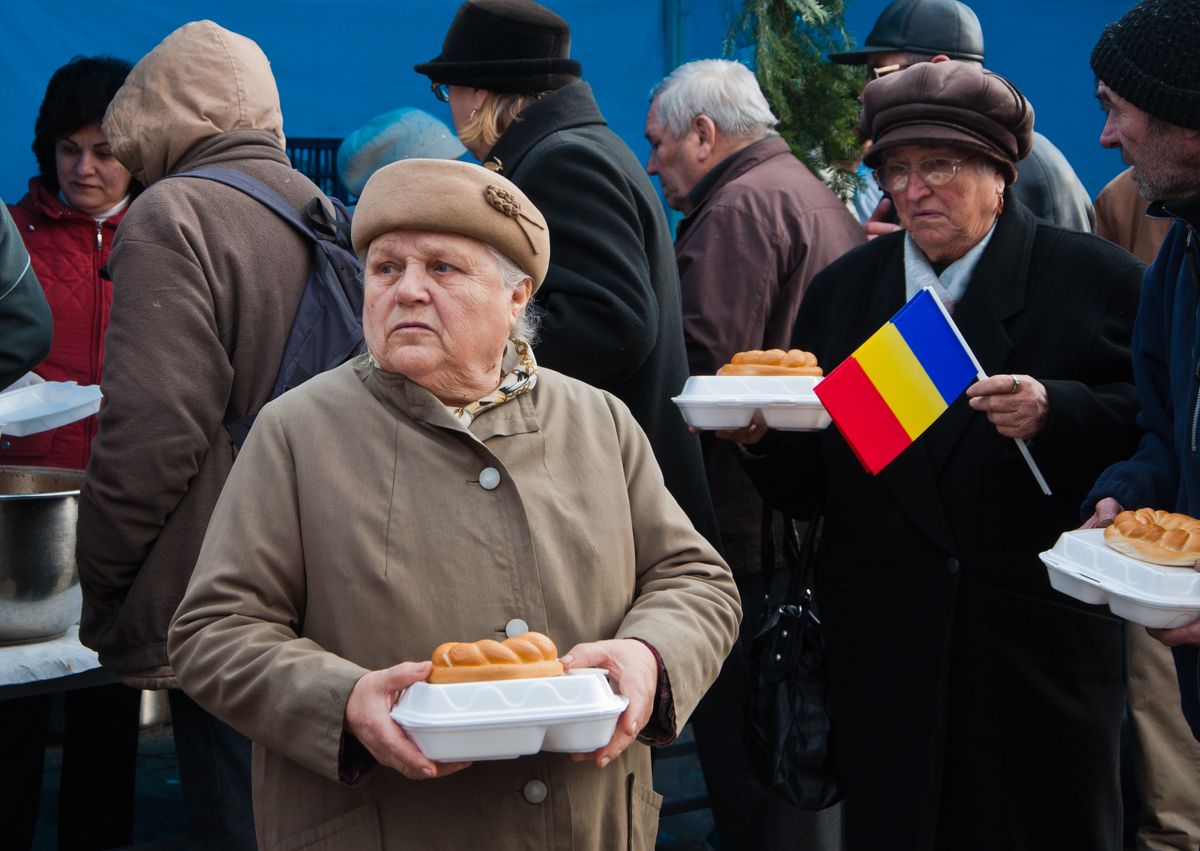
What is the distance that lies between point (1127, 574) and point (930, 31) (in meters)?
2.98

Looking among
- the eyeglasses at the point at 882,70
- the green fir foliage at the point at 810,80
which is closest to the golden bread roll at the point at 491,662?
the eyeglasses at the point at 882,70

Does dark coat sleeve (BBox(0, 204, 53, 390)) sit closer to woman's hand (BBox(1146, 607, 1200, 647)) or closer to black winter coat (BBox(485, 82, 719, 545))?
black winter coat (BBox(485, 82, 719, 545))

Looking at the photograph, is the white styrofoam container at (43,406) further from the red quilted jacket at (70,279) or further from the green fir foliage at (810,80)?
the green fir foliage at (810,80)

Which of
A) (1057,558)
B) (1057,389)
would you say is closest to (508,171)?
(1057,389)

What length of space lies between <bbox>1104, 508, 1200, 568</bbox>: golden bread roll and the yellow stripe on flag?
0.52 m

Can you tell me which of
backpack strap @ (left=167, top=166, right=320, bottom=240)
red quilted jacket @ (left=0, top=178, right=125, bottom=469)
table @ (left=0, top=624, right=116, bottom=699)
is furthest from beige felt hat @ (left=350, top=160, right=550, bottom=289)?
red quilted jacket @ (left=0, top=178, right=125, bottom=469)

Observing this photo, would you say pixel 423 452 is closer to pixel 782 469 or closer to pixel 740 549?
pixel 782 469

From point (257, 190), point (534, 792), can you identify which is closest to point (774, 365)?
point (257, 190)

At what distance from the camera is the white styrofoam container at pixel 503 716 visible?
1873 mm

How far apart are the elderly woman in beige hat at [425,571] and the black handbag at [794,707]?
1.10m

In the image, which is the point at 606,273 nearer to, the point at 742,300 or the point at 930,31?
the point at 742,300

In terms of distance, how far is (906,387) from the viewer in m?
3.01

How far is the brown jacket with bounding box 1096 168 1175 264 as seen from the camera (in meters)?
4.86

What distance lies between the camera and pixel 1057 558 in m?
2.63
